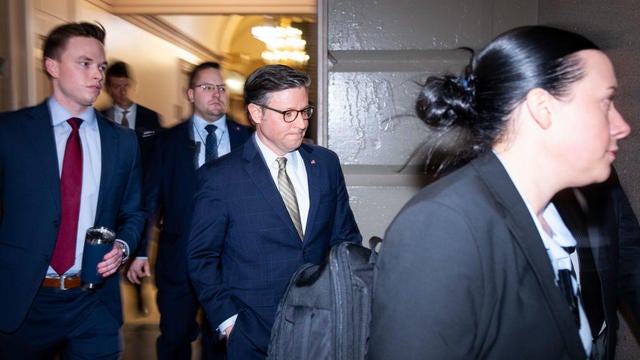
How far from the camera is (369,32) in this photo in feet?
9.66

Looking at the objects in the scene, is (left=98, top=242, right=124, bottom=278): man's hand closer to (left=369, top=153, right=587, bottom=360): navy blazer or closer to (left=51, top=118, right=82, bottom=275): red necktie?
(left=51, top=118, right=82, bottom=275): red necktie

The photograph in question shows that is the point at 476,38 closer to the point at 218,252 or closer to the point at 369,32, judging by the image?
the point at 369,32

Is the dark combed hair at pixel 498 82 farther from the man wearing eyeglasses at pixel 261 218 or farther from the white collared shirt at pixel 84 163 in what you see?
the white collared shirt at pixel 84 163

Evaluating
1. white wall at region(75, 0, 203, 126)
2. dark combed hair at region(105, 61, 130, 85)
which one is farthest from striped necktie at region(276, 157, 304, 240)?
white wall at region(75, 0, 203, 126)

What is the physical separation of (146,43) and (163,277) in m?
5.15

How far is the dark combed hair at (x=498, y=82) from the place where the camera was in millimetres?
1105

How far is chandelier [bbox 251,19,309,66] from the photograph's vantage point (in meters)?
9.74

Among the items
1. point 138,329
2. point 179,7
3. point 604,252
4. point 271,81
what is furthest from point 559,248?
point 179,7

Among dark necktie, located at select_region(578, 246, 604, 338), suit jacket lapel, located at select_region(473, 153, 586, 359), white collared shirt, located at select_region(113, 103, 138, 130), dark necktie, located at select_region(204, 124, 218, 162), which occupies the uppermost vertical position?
white collared shirt, located at select_region(113, 103, 138, 130)

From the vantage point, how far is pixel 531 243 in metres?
1.07

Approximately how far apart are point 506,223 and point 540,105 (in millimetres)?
248

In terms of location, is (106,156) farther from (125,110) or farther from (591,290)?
(125,110)

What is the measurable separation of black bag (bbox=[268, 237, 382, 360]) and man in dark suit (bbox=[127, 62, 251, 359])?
178cm

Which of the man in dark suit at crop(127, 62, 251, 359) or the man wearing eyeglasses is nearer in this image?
the man wearing eyeglasses
